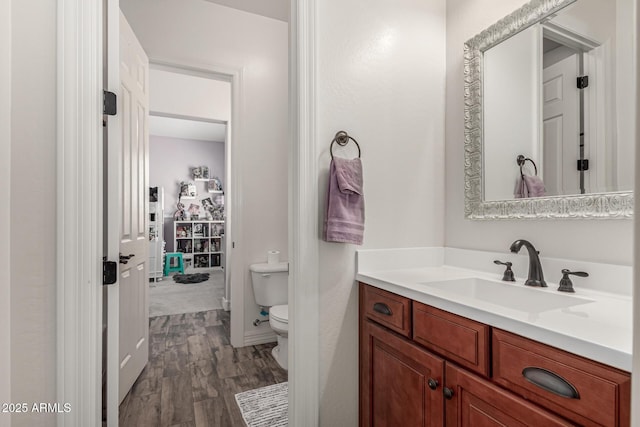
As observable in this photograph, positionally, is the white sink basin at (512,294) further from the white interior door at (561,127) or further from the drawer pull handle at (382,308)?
the white interior door at (561,127)

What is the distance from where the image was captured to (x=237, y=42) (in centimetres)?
284

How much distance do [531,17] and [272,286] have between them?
2419mm

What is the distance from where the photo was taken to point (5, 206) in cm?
107

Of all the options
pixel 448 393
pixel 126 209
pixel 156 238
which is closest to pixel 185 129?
pixel 156 238

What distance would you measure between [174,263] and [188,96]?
3.64m

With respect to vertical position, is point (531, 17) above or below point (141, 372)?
above

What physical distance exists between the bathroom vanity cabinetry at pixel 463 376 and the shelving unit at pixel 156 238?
5048 millimetres

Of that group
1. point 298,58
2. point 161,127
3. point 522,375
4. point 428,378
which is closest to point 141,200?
point 298,58

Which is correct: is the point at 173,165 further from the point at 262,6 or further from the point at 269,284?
the point at 269,284

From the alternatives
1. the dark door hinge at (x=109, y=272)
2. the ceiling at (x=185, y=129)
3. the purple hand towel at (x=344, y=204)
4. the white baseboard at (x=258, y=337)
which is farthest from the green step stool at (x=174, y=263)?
the purple hand towel at (x=344, y=204)

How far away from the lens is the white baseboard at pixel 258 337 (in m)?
2.83

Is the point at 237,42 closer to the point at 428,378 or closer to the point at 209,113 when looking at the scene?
the point at 209,113

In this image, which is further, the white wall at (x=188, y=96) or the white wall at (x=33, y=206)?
the white wall at (x=188, y=96)

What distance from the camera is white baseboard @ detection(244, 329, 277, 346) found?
2.83 metres
